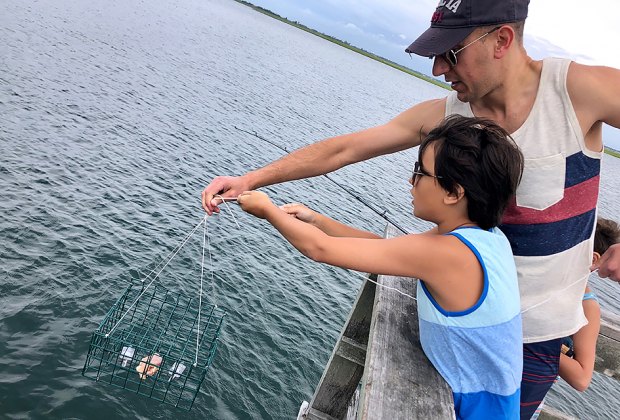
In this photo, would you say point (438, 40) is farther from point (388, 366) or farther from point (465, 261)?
point (388, 366)

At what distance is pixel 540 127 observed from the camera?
101 inches

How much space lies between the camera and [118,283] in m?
8.81

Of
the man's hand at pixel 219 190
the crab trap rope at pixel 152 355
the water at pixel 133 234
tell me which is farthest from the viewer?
the water at pixel 133 234

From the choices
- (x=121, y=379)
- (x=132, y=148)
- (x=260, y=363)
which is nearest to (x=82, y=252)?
(x=121, y=379)

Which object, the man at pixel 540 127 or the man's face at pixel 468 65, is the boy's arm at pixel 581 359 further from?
the man's face at pixel 468 65

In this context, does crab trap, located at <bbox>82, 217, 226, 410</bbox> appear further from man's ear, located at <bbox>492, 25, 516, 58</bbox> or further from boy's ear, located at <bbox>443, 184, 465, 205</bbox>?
man's ear, located at <bbox>492, 25, 516, 58</bbox>

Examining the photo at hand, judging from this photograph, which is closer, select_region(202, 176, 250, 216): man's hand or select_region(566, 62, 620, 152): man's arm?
select_region(566, 62, 620, 152): man's arm

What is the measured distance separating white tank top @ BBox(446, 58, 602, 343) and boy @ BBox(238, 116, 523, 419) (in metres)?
0.29

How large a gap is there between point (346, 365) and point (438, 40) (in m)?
2.61

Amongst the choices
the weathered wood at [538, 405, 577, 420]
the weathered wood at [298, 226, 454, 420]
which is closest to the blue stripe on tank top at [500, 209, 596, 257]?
the weathered wood at [298, 226, 454, 420]

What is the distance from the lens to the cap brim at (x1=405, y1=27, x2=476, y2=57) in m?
2.57

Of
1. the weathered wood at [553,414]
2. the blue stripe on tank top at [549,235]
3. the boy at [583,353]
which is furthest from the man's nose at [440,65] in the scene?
the weathered wood at [553,414]

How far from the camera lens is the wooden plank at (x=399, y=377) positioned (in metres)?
2.08

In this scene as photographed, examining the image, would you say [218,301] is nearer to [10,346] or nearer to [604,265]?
[10,346]
